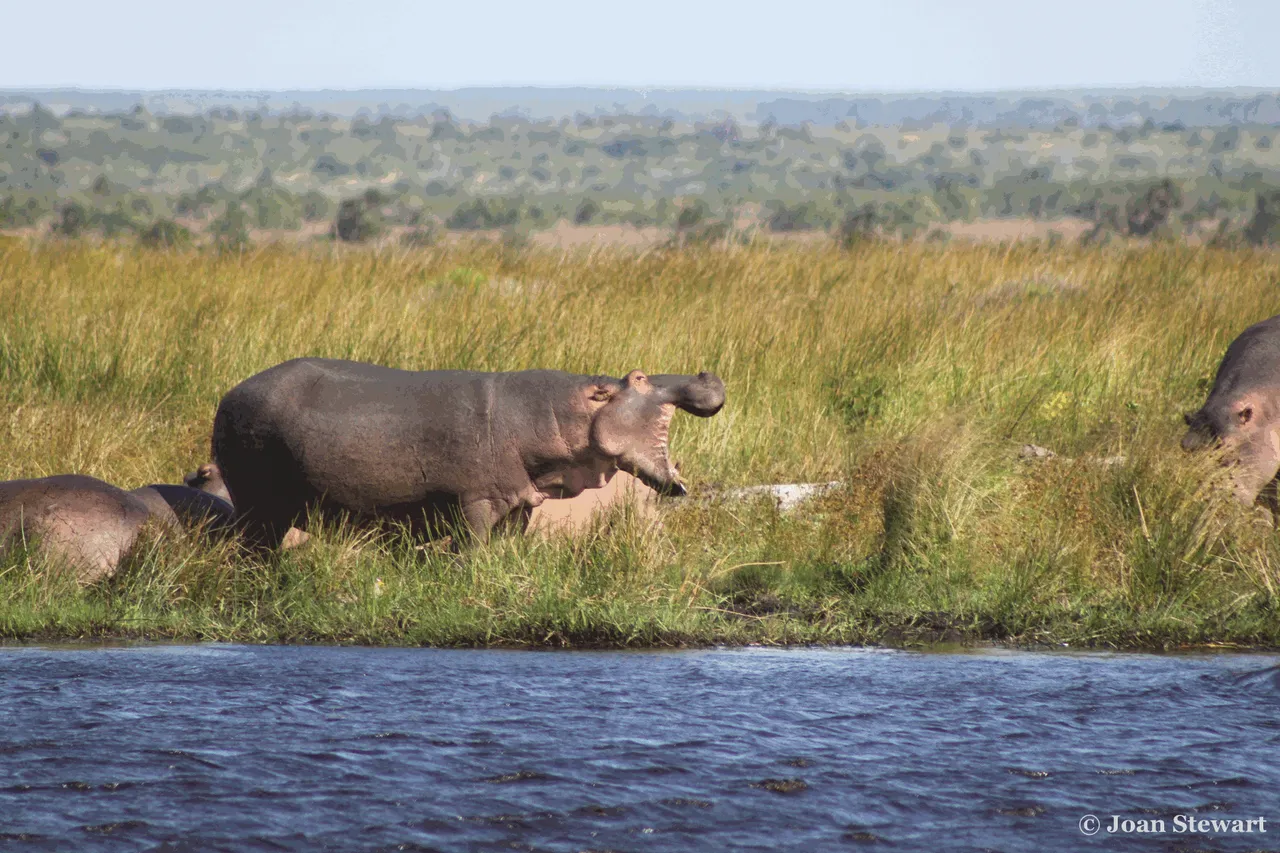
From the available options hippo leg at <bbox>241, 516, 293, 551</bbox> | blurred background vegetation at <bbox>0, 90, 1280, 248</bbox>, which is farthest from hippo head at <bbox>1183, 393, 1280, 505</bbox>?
blurred background vegetation at <bbox>0, 90, 1280, 248</bbox>

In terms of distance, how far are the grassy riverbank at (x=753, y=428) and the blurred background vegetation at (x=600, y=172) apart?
19.1m

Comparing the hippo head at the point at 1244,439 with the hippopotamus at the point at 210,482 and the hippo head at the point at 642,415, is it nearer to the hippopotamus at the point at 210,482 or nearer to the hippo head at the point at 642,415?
the hippo head at the point at 642,415

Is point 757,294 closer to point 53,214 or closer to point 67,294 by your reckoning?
point 67,294

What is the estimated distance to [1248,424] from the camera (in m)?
6.89

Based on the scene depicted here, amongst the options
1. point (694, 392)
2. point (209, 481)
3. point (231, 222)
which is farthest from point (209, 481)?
point (231, 222)

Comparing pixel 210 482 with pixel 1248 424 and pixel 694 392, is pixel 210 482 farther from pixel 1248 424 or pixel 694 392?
pixel 1248 424

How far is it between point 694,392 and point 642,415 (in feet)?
0.70

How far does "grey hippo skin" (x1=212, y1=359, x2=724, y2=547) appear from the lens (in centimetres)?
622

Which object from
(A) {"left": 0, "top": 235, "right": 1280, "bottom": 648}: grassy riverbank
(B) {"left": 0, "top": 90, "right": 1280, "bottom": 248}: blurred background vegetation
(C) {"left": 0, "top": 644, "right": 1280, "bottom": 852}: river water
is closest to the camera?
(C) {"left": 0, "top": 644, "right": 1280, "bottom": 852}: river water

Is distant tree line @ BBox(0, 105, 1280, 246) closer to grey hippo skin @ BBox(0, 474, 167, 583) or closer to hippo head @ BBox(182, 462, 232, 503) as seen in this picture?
hippo head @ BBox(182, 462, 232, 503)

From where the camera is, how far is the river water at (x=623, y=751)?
3.71 metres

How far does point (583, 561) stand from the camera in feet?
19.8

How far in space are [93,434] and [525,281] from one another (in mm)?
4559

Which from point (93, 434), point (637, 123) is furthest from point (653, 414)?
point (637, 123)
